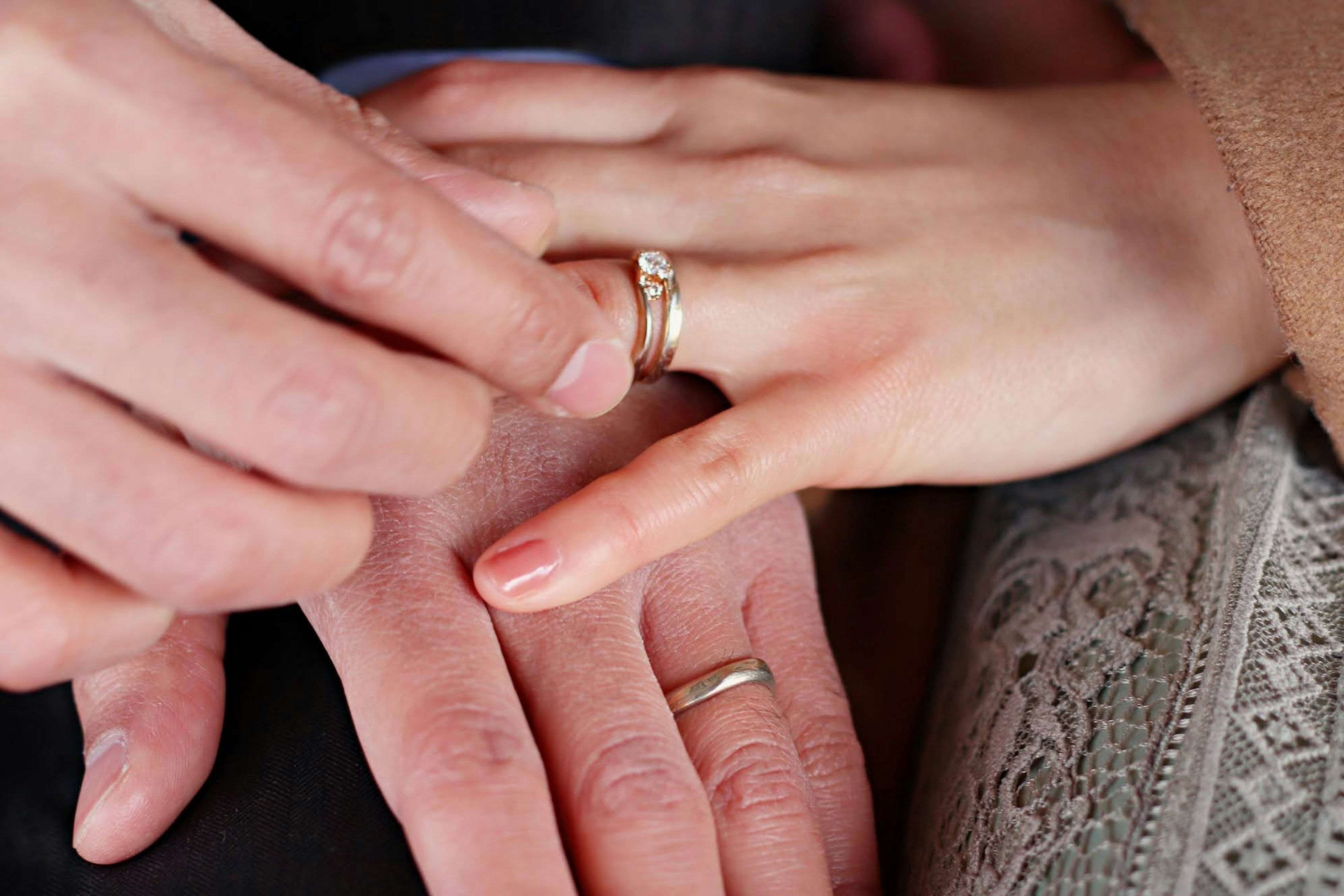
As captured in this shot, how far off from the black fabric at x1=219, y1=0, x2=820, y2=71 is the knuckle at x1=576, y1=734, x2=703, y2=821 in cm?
87

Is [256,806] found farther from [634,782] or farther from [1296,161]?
[1296,161]

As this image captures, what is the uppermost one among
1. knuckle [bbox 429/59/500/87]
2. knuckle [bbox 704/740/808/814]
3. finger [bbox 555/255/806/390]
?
knuckle [bbox 429/59/500/87]

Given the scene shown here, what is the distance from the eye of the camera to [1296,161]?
28.2 inches

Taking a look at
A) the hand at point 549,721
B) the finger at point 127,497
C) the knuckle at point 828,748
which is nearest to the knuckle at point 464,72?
the hand at point 549,721

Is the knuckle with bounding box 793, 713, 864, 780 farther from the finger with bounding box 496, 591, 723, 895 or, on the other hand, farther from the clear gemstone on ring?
the clear gemstone on ring

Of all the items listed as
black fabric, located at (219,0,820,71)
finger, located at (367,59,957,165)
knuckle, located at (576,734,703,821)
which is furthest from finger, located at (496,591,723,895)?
black fabric, located at (219,0,820,71)

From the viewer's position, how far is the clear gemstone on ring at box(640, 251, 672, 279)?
0.77 m

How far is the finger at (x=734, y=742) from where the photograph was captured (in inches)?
25.1

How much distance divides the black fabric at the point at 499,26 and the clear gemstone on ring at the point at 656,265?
1.70 feet

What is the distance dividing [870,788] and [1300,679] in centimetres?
32

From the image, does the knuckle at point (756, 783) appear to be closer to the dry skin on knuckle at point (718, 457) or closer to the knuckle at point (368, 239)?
the dry skin on knuckle at point (718, 457)

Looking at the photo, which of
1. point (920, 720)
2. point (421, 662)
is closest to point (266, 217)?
point (421, 662)

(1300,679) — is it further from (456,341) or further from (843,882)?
(456,341)

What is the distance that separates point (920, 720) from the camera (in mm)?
896
